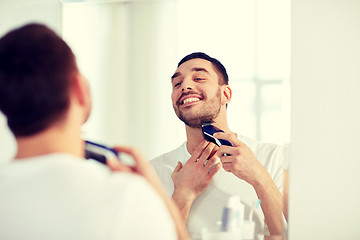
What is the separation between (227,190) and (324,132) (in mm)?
463

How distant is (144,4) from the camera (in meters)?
1.48

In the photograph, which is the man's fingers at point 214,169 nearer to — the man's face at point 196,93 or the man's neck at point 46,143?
the man's face at point 196,93

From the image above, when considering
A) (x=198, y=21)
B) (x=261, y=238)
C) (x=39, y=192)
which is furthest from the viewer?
(x=198, y=21)

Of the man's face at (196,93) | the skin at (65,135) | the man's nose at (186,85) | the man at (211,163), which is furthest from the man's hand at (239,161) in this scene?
the skin at (65,135)

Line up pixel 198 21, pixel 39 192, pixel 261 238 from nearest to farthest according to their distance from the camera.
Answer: pixel 39 192 → pixel 261 238 → pixel 198 21

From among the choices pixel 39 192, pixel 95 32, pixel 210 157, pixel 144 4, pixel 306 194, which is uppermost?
pixel 144 4

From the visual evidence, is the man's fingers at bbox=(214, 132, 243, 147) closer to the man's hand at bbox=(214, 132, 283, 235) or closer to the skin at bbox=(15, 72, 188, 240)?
the man's hand at bbox=(214, 132, 283, 235)

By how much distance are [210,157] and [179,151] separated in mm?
114

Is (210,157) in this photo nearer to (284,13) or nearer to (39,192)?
(284,13)

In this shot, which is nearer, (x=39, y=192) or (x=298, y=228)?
(x=39, y=192)

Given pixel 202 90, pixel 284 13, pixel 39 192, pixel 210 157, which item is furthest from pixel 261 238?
pixel 39 192

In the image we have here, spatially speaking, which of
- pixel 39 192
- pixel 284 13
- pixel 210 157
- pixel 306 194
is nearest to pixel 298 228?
pixel 306 194

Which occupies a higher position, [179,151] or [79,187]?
[79,187]

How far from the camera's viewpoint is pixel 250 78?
1.42 meters
